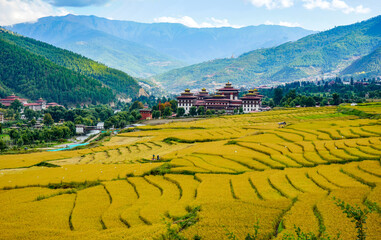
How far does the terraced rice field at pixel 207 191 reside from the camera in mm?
16688

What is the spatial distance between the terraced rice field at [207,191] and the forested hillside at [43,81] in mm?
129239

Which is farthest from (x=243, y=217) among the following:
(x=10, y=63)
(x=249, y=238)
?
(x=10, y=63)

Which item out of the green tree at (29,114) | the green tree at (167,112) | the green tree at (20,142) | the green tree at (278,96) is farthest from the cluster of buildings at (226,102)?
the green tree at (20,142)

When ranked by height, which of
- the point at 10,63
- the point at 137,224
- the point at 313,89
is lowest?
the point at 137,224

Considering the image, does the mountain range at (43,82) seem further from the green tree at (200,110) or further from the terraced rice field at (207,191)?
the terraced rice field at (207,191)

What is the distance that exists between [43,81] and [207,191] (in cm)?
16293

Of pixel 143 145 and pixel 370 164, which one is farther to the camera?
pixel 143 145

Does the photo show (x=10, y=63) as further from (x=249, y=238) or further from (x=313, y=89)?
(x=249, y=238)

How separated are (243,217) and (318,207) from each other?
4.17 m

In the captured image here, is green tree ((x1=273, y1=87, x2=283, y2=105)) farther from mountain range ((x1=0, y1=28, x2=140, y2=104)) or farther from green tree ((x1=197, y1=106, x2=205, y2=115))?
mountain range ((x1=0, y1=28, x2=140, y2=104))

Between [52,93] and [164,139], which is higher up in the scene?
[52,93]

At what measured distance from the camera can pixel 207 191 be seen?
72.9ft

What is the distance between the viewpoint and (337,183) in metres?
22.1

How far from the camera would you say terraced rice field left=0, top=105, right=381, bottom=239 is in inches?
657
